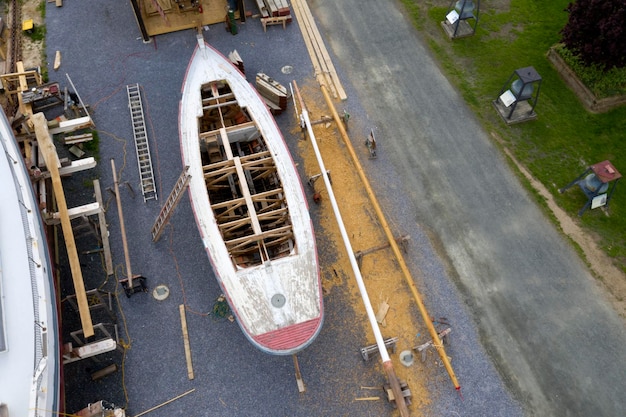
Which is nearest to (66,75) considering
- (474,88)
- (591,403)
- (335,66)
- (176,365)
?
(335,66)

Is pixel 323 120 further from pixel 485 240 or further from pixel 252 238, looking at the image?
pixel 485 240

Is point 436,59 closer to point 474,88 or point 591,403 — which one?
point 474,88

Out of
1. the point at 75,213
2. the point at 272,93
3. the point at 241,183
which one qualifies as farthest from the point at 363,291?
the point at 75,213

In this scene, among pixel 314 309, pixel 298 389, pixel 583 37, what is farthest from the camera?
pixel 583 37

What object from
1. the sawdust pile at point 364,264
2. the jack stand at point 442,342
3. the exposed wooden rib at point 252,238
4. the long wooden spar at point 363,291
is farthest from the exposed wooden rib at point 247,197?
the jack stand at point 442,342

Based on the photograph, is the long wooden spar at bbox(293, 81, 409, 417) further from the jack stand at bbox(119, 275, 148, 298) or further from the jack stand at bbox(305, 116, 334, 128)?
the jack stand at bbox(119, 275, 148, 298)

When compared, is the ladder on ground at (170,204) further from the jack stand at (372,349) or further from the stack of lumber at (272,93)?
the jack stand at (372,349)

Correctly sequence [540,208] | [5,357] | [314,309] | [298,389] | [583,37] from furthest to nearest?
[583,37] → [540,208] → [298,389] → [314,309] → [5,357]
